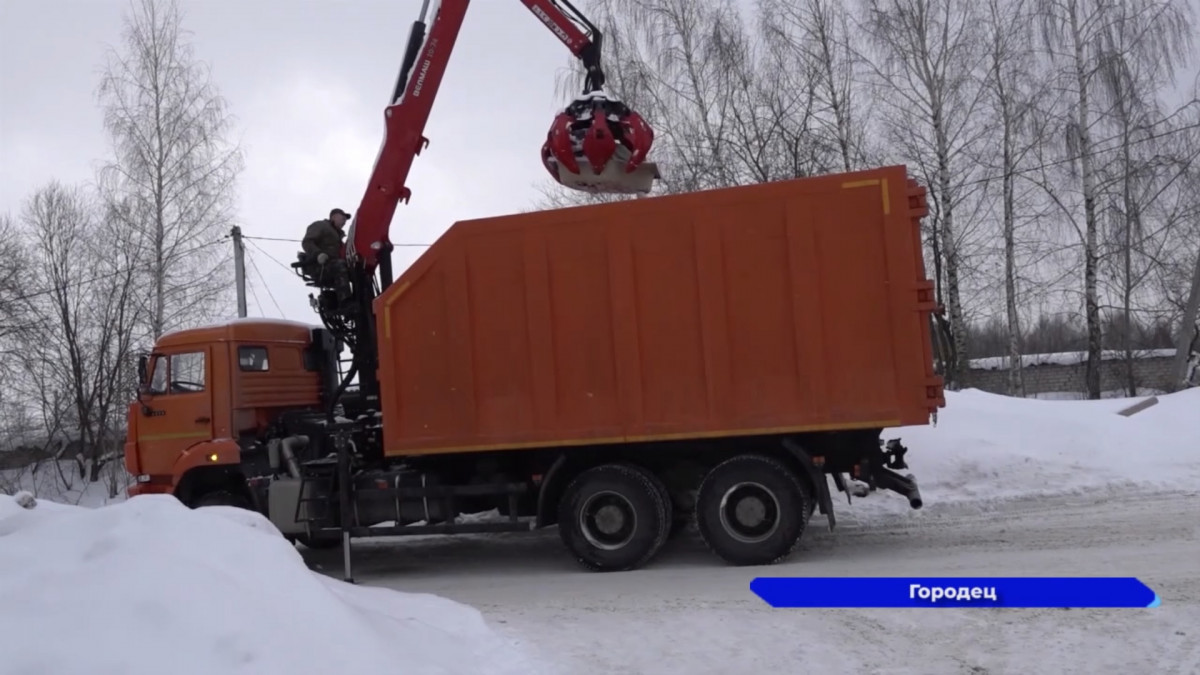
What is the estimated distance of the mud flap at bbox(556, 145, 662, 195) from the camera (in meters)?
9.28

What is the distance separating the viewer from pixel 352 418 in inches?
392

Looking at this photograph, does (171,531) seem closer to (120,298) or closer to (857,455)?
(857,455)

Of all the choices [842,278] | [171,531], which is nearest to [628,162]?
[842,278]

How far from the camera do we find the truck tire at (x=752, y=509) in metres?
8.33

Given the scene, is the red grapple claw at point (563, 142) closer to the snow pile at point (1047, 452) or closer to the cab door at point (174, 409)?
the cab door at point (174, 409)

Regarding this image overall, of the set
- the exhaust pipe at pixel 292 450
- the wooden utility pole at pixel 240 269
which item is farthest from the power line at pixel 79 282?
the exhaust pipe at pixel 292 450

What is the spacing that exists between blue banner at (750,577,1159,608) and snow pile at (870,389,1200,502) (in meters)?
4.08

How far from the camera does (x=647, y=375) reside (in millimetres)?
8484

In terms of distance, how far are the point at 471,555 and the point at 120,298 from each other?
18.7 m

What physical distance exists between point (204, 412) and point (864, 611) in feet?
22.2

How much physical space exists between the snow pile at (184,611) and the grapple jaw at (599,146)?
4.78 metres

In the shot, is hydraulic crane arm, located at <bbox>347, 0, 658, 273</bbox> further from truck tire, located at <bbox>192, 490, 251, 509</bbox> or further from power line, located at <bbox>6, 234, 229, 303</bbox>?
power line, located at <bbox>6, 234, 229, 303</bbox>

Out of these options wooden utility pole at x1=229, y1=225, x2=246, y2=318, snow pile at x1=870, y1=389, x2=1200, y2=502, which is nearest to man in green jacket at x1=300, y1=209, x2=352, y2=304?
snow pile at x1=870, y1=389, x2=1200, y2=502

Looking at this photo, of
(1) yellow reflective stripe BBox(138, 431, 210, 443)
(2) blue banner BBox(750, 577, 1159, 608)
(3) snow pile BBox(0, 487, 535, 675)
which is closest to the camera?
(3) snow pile BBox(0, 487, 535, 675)
